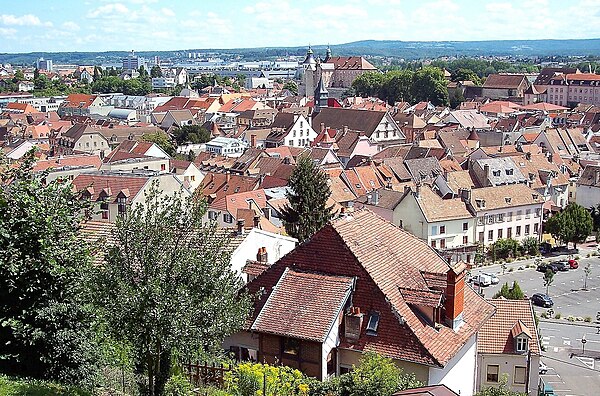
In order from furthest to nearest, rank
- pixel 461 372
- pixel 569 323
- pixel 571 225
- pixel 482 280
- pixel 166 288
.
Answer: pixel 571 225 → pixel 482 280 → pixel 569 323 → pixel 461 372 → pixel 166 288

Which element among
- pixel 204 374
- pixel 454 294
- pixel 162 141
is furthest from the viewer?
pixel 162 141

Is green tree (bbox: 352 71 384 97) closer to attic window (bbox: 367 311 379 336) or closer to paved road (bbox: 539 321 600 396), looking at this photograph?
paved road (bbox: 539 321 600 396)

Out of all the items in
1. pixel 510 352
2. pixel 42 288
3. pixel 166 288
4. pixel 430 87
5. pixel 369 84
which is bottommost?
pixel 510 352

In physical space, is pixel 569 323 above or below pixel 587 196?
A: below

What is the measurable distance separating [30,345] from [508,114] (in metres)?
132

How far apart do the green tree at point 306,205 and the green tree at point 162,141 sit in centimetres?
6193

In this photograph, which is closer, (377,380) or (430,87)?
(377,380)

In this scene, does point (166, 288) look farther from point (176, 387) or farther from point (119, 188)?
point (119, 188)

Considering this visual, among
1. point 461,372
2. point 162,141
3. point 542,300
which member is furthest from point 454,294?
point 162,141

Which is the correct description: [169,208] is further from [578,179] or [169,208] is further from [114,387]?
[578,179]

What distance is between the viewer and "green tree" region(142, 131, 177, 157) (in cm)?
10368

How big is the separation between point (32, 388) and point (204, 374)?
5.14 meters

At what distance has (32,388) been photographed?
16.3 metres

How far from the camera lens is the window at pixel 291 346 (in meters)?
21.1
